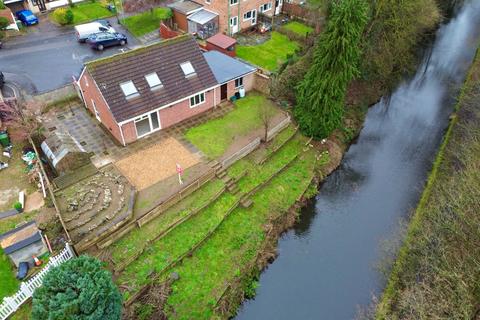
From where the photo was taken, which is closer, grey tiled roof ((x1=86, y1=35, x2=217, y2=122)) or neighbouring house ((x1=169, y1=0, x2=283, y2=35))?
grey tiled roof ((x1=86, y1=35, x2=217, y2=122))

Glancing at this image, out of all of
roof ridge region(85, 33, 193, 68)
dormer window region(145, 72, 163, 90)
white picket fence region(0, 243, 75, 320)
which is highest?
roof ridge region(85, 33, 193, 68)

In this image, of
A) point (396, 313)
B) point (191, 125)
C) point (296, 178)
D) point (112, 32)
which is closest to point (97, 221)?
point (191, 125)

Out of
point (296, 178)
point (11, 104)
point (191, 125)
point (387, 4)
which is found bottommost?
point (296, 178)

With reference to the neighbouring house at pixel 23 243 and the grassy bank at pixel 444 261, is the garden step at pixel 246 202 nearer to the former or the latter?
the grassy bank at pixel 444 261

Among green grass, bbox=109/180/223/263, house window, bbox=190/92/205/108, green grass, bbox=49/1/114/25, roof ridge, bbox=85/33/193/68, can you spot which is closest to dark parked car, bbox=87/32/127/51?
green grass, bbox=49/1/114/25

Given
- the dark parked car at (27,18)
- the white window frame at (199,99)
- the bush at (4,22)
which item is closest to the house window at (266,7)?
the white window frame at (199,99)

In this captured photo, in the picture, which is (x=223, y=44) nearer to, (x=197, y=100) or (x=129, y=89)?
(x=197, y=100)

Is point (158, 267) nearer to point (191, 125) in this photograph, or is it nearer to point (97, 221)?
point (97, 221)

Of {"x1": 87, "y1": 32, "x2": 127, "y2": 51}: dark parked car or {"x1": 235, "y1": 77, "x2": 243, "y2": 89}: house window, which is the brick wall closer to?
{"x1": 87, "y1": 32, "x2": 127, "y2": 51}: dark parked car
